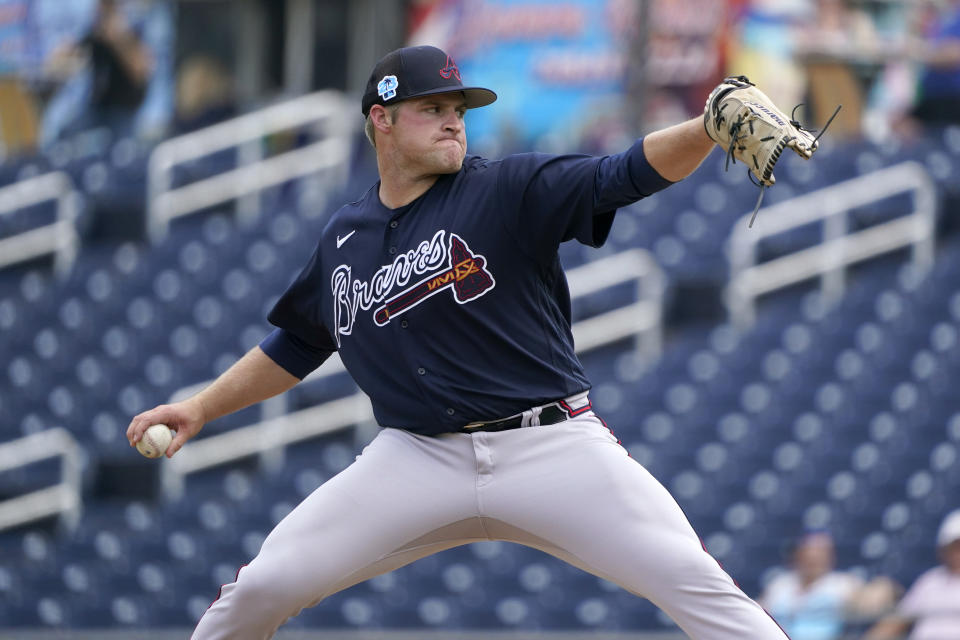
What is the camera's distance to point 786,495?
28.2 feet

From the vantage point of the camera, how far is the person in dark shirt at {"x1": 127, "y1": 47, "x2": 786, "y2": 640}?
3.32 m

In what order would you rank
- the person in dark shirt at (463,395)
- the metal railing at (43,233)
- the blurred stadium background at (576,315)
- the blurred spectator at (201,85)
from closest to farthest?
the person in dark shirt at (463,395) < the blurred stadium background at (576,315) < the metal railing at (43,233) < the blurred spectator at (201,85)

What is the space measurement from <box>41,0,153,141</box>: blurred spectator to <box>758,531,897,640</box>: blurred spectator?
10.7 m

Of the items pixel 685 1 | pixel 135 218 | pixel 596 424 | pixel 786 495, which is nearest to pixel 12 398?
pixel 135 218

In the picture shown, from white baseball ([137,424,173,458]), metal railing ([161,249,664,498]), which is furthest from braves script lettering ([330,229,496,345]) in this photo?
metal railing ([161,249,664,498])

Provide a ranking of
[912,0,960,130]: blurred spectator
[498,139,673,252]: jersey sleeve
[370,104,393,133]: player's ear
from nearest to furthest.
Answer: [498,139,673,252]: jersey sleeve
[370,104,393,133]: player's ear
[912,0,960,130]: blurred spectator

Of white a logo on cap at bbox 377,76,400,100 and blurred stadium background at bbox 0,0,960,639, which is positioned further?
blurred stadium background at bbox 0,0,960,639

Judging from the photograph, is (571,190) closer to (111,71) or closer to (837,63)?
(837,63)

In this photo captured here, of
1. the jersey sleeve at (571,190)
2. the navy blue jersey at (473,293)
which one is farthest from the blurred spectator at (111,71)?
the jersey sleeve at (571,190)

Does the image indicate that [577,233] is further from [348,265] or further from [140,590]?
[140,590]

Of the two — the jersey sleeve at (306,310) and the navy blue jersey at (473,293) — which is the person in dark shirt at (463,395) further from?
the jersey sleeve at (306,310)

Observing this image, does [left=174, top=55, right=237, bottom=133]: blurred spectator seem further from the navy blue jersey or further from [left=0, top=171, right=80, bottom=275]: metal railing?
the navy blue jersey

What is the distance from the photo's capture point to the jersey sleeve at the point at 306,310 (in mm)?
3826

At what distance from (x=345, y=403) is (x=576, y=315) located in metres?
1.83
